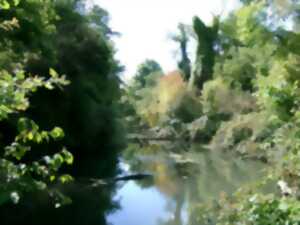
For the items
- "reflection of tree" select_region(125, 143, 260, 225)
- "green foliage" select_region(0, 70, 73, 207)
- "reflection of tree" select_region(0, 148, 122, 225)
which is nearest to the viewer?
"green foliage" select_region(0, 70, 73, 207)

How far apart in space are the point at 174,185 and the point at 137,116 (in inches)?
1533

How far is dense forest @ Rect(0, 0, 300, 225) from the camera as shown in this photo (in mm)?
3146

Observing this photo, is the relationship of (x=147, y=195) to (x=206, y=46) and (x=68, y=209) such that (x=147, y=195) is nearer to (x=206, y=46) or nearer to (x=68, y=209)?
(x=68, y=209)

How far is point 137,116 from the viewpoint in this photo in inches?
2362

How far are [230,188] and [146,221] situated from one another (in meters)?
6.16

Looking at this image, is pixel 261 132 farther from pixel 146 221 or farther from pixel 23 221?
pixel 23 221

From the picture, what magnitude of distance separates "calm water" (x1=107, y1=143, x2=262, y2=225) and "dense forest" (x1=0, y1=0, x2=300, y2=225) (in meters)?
0.15

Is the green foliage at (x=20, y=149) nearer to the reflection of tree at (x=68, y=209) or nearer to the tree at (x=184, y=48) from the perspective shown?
the reflection of tree at (x=68, y=209)

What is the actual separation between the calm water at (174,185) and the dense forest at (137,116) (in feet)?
0.49

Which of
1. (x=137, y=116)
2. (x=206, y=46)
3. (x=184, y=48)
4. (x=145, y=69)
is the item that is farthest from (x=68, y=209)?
(x=145, y=69)

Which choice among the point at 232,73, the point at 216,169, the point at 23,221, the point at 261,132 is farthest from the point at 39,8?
the point at 232,73

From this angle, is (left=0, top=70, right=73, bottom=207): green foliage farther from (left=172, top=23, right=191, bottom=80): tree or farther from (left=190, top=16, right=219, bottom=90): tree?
(left=172, top=23, right=191, bottom=80): tree

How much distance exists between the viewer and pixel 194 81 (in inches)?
1981

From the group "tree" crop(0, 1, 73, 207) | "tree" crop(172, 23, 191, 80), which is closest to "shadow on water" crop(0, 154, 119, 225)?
"tree" crop(0, 1, 73, 207)
